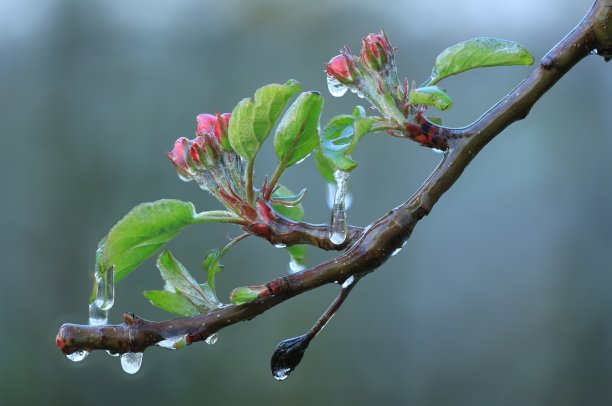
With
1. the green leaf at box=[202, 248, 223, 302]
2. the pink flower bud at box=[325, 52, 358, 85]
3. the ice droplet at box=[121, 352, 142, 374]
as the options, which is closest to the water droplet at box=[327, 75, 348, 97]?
the pink flower bud at box=[325, 52, 358, 85]

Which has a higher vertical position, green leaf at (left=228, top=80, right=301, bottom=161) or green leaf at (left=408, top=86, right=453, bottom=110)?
green leaf at (left=228, top=80, right=301, bottom=161)

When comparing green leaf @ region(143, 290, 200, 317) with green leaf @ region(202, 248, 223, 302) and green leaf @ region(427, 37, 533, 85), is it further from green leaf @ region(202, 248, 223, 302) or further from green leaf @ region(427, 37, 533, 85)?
green leaf @ region(427, 37, 533, 85)

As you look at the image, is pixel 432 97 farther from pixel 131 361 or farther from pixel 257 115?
pixel 131 361

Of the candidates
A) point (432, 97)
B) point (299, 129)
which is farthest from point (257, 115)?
point (432, 97)

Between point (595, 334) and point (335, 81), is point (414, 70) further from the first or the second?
point (335, 81)

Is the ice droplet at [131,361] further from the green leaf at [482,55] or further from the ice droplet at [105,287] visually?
the green leaf at [482,55]

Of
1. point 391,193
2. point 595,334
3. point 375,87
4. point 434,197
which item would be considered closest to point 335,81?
point 375,87

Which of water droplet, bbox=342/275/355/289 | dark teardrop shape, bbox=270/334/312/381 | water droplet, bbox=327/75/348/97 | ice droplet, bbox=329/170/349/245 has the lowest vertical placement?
dark teardrop shape, bbox=270/334/312/381
